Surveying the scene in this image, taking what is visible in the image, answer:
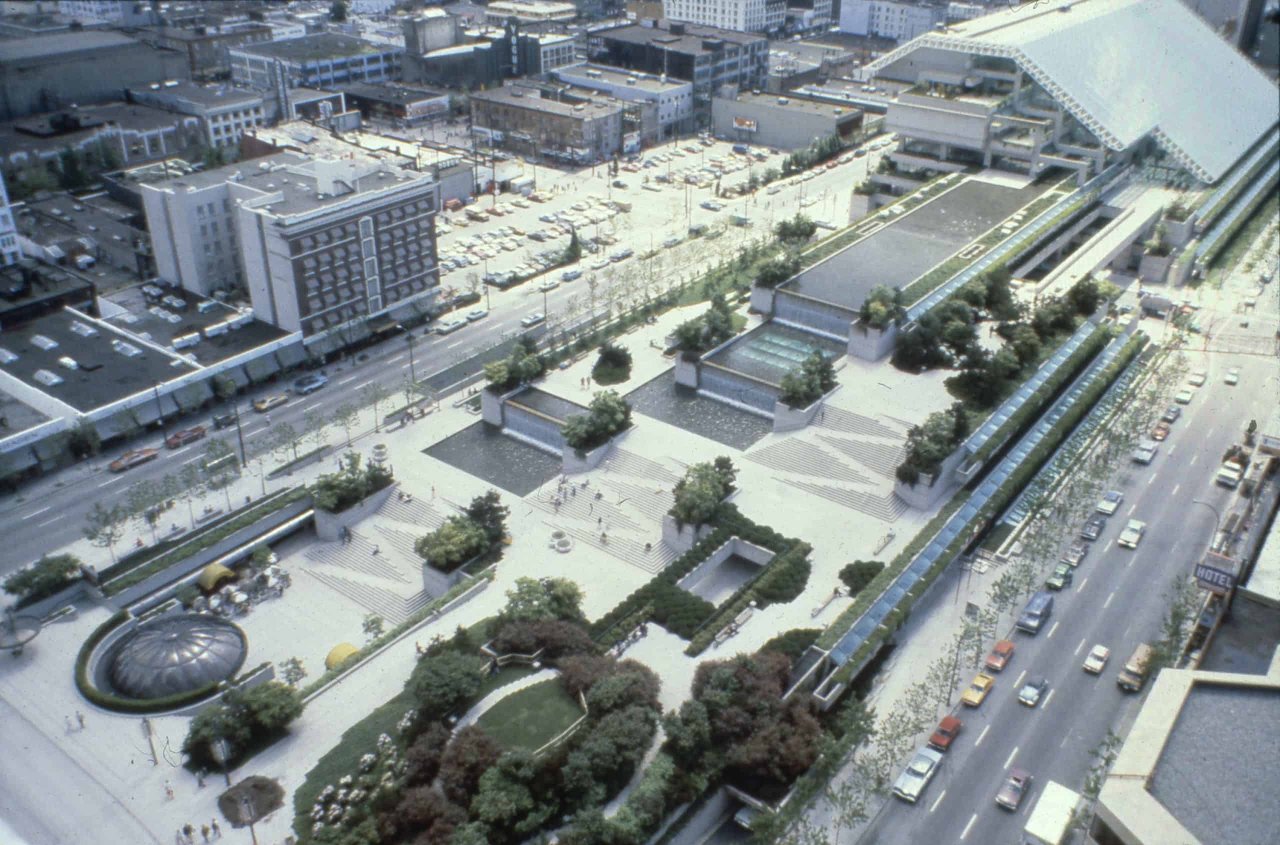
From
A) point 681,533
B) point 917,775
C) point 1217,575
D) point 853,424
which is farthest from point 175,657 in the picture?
point 1217,575

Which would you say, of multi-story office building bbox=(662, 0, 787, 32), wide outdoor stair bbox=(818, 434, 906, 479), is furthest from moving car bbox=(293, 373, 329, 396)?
multi-story office building bbox=(662, 0, 787, 32)

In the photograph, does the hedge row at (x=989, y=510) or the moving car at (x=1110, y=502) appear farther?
the moving car at (x=1110, y=502)

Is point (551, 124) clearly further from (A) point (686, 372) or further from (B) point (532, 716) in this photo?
(B) point (532, 716)

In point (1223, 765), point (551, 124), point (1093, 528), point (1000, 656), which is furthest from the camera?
point (551, 124)

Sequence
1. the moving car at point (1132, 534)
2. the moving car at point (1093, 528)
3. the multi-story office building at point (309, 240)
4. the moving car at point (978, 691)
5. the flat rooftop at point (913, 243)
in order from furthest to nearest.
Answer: the flat rooftop at point (913, 243) < the multi-story office building at point (309, 240) < the moving car at point (1093, 528) < the moving car at point (1132, 534) < the moving car at point (978, 691)

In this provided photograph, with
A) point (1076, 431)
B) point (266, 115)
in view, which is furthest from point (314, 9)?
point (1076, 431)

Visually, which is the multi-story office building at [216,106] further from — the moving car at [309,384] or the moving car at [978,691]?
the moving car at [978,691]

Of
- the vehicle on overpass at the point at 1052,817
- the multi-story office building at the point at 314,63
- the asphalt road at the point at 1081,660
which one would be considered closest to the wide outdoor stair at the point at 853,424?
the asphalt road at the point at 1081,660
